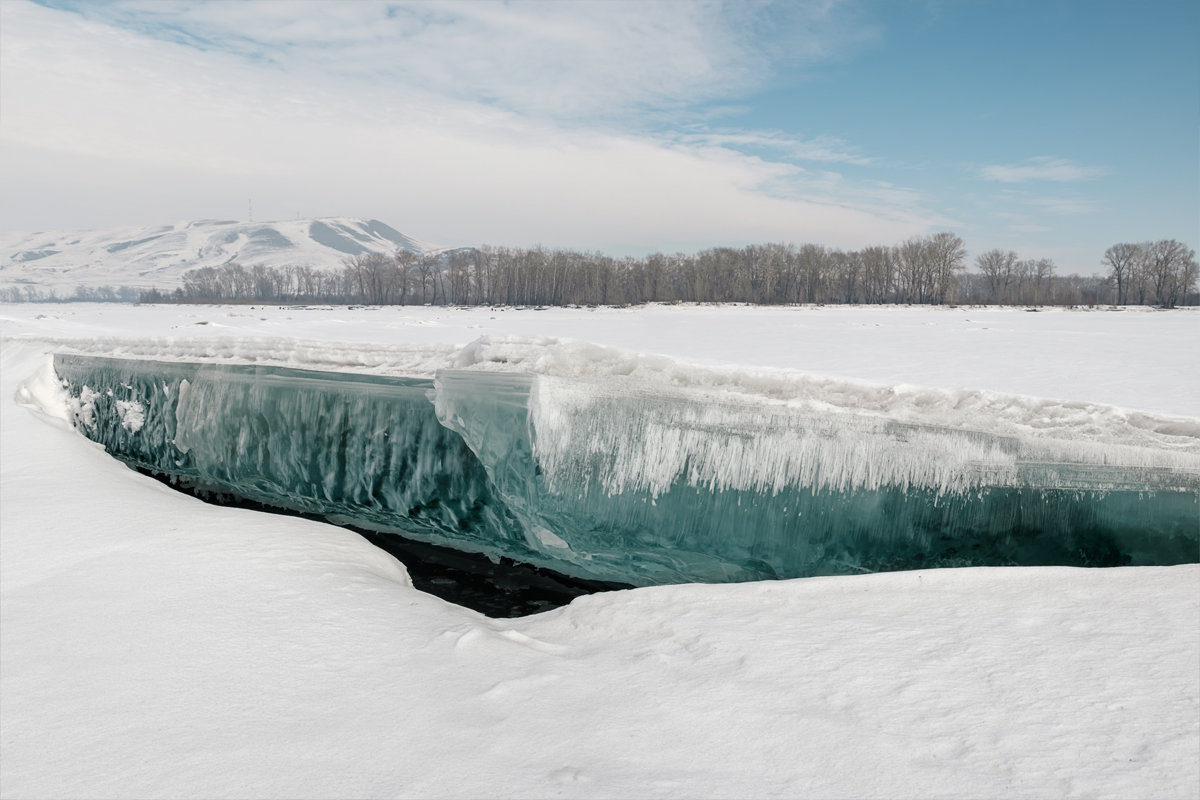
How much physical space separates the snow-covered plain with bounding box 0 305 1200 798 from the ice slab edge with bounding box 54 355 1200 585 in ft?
1.07

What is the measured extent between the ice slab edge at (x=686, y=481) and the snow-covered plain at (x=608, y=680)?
1.07 feet

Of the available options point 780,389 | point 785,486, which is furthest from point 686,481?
point 780,389

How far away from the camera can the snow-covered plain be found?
1.86 m

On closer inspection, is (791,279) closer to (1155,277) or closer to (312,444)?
(1155,277)

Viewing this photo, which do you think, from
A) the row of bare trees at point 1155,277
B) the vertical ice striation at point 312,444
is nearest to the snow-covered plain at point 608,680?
the vertical ice striation at point 312,444

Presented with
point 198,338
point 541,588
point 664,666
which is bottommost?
point 541,588

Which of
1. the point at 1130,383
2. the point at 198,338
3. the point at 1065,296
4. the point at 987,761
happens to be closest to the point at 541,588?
the point at 987,761

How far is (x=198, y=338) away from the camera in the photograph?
267 inches

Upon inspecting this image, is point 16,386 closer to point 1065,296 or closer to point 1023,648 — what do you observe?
point 1023,648

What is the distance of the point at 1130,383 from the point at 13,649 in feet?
17.9

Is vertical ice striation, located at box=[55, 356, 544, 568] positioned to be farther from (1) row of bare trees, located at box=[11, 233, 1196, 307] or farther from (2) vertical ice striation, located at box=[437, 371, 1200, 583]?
(1) row of bare trees, located at box=[11, 233, 1196, 307]

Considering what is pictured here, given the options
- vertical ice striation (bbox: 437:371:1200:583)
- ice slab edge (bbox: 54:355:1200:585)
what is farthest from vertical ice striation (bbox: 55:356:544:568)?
vertical ice striation (bbox: 437:371:1200:583)

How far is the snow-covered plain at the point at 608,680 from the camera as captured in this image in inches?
73.4

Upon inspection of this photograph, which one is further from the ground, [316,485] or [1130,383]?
[1130,383]
